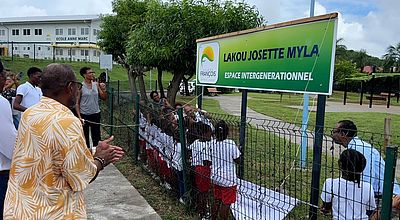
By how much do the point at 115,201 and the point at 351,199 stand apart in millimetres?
3132

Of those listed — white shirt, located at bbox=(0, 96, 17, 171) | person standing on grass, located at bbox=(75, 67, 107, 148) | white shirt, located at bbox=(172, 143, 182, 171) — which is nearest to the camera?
white shirt, located at bbox=(0, 96, 17, 171)

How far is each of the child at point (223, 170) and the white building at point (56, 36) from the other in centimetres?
4878

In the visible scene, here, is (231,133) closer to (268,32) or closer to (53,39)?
(268,32)

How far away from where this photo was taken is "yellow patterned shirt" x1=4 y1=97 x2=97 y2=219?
6.67 ft

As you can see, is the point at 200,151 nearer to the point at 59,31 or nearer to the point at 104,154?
the point at 104,154

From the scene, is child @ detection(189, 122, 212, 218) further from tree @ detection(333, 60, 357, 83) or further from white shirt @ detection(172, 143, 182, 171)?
tree @ detection(333, 60, 357, 83)

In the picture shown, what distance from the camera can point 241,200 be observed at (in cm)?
391

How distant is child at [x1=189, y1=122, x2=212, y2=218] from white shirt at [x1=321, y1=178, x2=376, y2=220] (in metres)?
1.46

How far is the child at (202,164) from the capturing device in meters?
4.34

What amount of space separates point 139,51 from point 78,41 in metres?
47.9

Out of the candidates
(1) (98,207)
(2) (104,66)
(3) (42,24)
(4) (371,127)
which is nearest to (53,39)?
(3) (42,24)

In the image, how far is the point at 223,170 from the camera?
4.12 m

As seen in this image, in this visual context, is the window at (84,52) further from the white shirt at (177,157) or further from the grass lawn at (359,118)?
the white shirt at (177,157)

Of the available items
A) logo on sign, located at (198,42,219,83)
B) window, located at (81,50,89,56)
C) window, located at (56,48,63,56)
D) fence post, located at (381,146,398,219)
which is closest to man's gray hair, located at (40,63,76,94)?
fence post, located at (381,146,398,219)
